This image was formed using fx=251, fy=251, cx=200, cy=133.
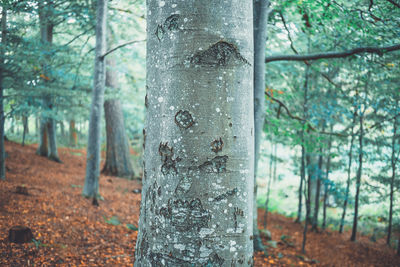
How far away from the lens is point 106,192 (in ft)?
26.2

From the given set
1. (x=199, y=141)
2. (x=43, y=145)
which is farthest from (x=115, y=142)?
(x=199, y=141)

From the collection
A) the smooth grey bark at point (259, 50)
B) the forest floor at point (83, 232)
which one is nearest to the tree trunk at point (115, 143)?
the forest floor at point (83, 232)

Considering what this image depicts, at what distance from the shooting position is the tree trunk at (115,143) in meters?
10.9

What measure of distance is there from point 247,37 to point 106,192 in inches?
308

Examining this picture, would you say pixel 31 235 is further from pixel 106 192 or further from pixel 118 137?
pixel 118 137

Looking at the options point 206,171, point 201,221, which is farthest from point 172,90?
point 201,221

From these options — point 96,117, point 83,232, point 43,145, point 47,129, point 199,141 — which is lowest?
point 83,232

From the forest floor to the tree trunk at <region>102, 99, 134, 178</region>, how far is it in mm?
1453

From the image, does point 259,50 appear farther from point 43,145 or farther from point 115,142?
point 43,145

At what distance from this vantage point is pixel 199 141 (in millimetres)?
1116

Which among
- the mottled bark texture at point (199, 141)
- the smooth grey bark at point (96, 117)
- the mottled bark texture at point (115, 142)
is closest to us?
the mottled bark texture at point (199, 141)

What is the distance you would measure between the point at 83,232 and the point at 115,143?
274 inches

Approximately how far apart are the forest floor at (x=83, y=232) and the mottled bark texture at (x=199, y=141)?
2.64 m

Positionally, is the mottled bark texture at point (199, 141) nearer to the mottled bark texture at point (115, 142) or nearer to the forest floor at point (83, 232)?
the forest floor at point (83, 232)
